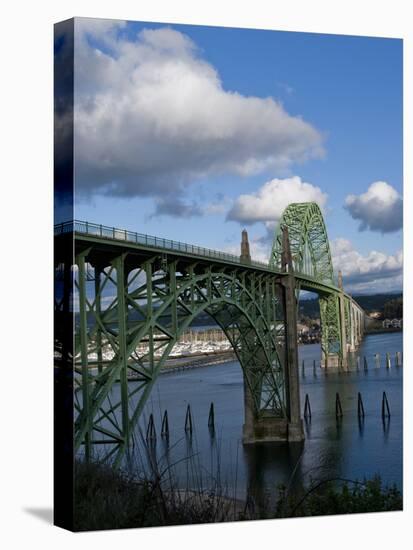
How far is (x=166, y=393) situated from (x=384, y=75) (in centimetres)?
3271

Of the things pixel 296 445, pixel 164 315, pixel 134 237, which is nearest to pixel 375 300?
pixel 164 315

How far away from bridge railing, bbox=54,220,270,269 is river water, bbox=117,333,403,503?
4.10m

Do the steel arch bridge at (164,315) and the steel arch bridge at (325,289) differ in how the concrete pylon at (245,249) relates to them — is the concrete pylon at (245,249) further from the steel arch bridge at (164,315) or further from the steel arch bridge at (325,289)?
the steel arch bridge at (325,289)

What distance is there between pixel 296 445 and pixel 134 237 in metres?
18.7

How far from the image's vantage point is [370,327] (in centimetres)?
3192

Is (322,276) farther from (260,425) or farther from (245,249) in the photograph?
(245,249)

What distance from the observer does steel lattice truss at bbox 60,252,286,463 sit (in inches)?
648

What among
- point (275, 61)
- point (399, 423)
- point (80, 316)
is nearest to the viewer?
point (80, 316)

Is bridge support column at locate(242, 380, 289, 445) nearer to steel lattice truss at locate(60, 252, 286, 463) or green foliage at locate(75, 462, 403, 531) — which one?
steel lattice truss at locate(60, 252, 286, 463)

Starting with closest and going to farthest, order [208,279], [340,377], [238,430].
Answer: [208,279] < [238,430] < [340,377]

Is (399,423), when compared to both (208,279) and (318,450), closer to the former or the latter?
(208,279)

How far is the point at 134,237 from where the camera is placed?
19.1 m

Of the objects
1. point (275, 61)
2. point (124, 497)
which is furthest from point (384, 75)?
point (124, 497)

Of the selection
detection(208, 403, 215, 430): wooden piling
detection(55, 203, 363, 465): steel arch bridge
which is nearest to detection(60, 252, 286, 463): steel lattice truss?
detection(55, 203, 363, 465): steel arch bridge
